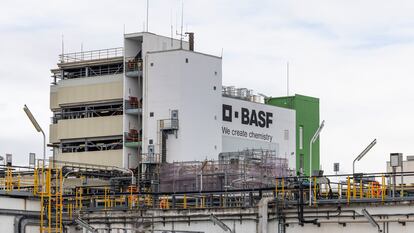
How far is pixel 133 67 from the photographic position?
74.8m

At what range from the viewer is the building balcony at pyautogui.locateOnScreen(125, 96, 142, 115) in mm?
74188

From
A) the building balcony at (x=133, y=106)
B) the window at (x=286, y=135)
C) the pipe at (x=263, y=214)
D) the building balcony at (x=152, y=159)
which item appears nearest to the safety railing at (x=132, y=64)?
the building balcony at (x=133, y=106)

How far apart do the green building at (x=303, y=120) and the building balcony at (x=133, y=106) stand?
17482 mm

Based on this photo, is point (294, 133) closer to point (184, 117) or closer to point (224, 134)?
point (224, 134)

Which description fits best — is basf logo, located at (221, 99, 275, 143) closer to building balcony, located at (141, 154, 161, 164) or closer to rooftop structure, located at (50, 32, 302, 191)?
rooftop structure, located at (50, 32, 302, 191)

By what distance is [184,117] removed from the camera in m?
71.4

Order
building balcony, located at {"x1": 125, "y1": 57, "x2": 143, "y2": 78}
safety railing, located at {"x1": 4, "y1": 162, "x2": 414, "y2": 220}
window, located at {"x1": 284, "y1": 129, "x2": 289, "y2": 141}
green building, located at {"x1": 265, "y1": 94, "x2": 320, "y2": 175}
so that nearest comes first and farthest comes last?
1. safety railing, located at {"x1": 4, "y1": 162, "x2": 414, "y2": 220}
2. building balcony, located at {"x1": 125, "y1": 57, "x2": 143, "y2": 78}
3. window, located at {"x1": 284, "y1": 129, "x2": 289, "y2": 141}
4. green building, located at {"x1": 265, "y1": 94, "x2": 320, "y2": 175}

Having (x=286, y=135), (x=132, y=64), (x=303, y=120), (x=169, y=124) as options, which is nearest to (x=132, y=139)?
(x=169, y=124)

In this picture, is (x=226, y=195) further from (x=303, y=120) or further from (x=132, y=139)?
(x=303, y=120)

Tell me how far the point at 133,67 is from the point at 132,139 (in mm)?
5607

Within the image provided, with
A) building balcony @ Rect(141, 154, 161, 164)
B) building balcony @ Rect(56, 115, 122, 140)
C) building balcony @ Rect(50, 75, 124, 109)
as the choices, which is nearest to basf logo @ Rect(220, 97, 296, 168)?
building balcony @ Rect(141, 154, 161, 164)

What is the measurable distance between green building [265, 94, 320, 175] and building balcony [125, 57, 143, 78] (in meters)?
17.8

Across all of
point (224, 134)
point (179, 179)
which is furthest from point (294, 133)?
point (179, 179)

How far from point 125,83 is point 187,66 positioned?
226 inches
